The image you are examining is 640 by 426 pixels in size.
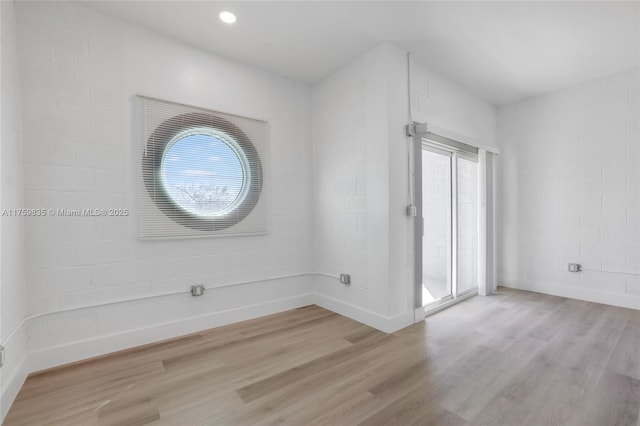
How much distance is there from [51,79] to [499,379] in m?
3.86

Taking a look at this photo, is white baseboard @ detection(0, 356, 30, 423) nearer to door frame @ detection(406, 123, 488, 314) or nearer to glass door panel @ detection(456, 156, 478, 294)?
door frame @ detection(406, 123, 488, 314)

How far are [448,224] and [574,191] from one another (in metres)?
1.75

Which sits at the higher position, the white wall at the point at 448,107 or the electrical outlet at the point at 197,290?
the white wall at the point at 448,107

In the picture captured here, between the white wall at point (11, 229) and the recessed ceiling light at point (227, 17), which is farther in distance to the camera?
the recessed ceiling light at point (227, 17)

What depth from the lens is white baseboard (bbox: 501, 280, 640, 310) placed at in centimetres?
313

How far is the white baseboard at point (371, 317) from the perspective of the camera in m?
2.56

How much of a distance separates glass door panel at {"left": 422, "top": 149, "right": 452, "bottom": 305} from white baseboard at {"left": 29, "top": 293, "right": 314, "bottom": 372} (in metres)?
1.76

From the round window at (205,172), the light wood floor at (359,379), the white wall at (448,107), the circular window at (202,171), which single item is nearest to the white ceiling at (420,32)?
the white wall at (448,107)

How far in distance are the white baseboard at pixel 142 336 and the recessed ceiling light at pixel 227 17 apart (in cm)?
268

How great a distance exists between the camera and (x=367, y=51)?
2.76 metres

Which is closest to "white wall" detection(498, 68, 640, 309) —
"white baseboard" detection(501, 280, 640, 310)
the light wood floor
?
"white baseboard" detection(501, 280, 640, 310)

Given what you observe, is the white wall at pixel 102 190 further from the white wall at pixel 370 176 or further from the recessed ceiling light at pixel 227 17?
the white wall at pixel 370 176

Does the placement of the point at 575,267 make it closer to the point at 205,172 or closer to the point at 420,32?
the point at 420,32

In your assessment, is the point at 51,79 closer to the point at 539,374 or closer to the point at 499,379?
the point at 499,379
